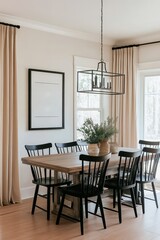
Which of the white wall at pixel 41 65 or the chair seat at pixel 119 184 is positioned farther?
the white wall at pixel 41 65

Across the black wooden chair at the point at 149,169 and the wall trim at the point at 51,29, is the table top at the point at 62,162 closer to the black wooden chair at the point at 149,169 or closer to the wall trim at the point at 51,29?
the black wooden chair at the point at 149,169

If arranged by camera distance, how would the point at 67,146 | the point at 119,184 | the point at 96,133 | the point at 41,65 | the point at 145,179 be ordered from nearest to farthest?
the point at 119,184, the point at 96,133, the point at 145,179, the point at 67,146, the point at 41,65

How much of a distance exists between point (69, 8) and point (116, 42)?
2.26 meters

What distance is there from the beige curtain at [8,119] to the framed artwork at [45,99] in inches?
15.8

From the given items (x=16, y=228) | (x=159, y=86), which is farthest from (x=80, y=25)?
(x=16, y=228)

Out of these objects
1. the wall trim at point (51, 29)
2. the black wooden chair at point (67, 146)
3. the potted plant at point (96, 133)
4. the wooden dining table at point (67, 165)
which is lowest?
the wooden dining table at point (67, 165)

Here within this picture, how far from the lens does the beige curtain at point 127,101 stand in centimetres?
625

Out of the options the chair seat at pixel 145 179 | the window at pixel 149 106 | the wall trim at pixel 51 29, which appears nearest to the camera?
the chair seat at pixel 145 179

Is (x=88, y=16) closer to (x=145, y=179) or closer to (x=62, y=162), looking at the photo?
(x=62, y=162)

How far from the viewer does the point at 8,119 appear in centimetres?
491

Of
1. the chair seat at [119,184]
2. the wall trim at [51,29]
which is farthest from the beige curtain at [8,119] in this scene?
the chair seat at [119,184]

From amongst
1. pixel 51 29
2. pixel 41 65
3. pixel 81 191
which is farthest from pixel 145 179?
pixel 51 29

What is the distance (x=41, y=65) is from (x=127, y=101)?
6.24 feet

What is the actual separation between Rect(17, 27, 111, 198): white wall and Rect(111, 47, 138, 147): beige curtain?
69 centimetres
